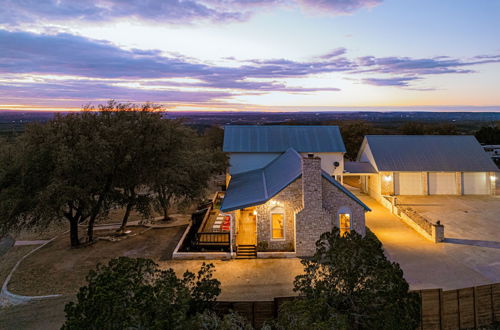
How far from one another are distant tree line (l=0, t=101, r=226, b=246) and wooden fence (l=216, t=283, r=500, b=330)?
32.5 feet

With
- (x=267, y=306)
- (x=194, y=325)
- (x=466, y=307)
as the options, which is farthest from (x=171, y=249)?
(x=466, y=307)

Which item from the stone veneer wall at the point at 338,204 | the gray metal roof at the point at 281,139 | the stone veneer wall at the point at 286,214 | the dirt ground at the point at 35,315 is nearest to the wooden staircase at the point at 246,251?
Result: the stone veneer wall at the point at 286,214

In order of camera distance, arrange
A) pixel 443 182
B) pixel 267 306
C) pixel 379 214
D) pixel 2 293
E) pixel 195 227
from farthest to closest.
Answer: pixel 443 182, pixel 379 214, pixel 195 227, pixel 2 293, pixel 267 306

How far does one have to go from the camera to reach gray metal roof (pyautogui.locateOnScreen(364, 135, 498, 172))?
27.0 meters

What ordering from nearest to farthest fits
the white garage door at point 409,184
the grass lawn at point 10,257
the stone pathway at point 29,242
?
→ the grass lawn at point 10,257 → the stone pathway at point 29,242 → the white garage door at point 409,184

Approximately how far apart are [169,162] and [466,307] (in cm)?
1423

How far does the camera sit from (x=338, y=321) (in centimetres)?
629

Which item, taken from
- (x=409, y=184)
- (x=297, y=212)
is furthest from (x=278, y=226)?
(x=409, y=184)

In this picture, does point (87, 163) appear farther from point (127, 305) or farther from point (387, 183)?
point (387, 183)

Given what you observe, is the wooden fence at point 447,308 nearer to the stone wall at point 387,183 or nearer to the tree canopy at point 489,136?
the stone wall at point 387,183

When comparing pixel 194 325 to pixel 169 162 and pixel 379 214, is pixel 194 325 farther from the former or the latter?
pixel 379 214

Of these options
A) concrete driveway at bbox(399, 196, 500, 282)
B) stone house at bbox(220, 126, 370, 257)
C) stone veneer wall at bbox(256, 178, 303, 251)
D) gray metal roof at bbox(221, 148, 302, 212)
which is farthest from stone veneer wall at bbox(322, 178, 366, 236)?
concrete driveway at bbox(399, 196, 500, 282)

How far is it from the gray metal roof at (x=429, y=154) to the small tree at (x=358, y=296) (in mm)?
20495

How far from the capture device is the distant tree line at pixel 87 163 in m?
15.2
